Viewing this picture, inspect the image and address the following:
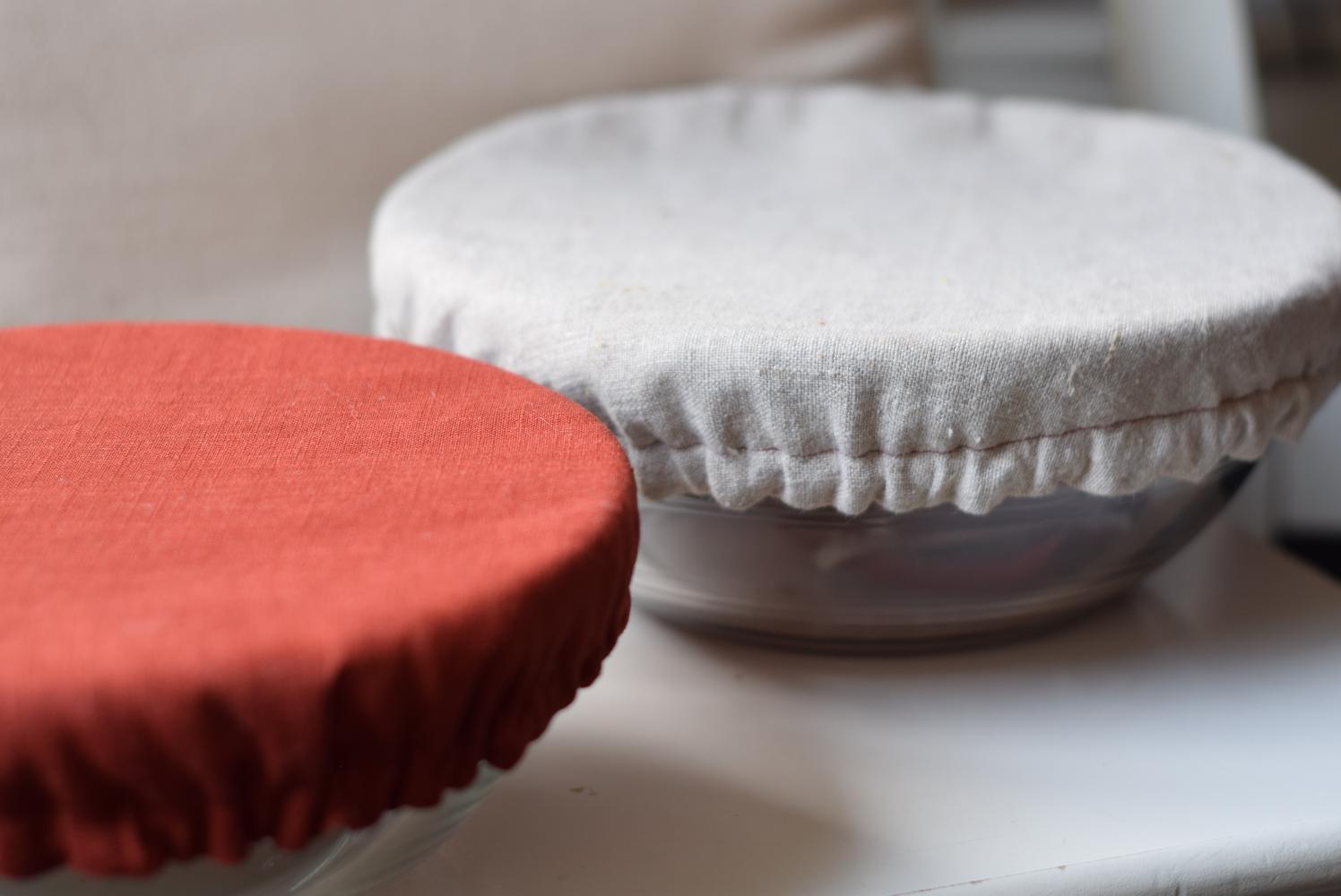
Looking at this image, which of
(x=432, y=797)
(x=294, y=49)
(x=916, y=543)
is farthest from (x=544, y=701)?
(x=294, y=49)

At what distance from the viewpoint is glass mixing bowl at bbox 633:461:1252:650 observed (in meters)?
0.33

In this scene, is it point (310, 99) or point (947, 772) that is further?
point (310, 99)

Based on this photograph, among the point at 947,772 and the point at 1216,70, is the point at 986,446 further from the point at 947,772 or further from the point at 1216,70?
the point at 1216,70

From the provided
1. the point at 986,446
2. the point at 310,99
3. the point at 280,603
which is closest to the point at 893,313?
the point at 986,446

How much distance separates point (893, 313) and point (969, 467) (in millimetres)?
42

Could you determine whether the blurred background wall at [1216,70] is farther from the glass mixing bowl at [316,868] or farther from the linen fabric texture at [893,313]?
the glass mixing bowl at [316,868]

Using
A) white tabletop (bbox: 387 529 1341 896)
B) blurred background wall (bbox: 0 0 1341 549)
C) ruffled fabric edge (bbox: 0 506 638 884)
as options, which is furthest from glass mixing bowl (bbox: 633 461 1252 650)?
blurred background wall (bbox: 0 0 1341 549)

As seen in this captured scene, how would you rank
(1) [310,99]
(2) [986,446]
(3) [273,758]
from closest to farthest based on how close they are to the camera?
1. (3) [273,758]
2. (2) [986,446]
3. (1) [310,99]

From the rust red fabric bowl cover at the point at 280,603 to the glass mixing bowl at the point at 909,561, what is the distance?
3.3 inches

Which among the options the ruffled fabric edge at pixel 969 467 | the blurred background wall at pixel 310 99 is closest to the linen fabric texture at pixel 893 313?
the ruffled fabric edge at pixel 969 467

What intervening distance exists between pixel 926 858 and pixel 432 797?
139 millimetres

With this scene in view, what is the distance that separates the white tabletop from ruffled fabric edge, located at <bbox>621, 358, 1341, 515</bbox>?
78 millimetres

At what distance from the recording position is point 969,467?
0.29 m

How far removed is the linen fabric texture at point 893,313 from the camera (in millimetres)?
284
